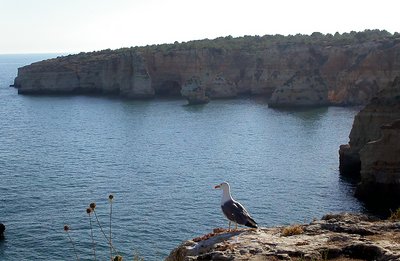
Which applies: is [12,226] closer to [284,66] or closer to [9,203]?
[9,203]

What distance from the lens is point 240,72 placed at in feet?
376

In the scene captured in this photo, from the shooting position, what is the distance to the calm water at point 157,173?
30891 millimetres

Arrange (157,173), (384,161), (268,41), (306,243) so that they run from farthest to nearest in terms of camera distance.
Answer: (268,41) < (157,173) < (384,161) < (306,243)

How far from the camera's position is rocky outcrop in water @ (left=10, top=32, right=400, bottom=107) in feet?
292

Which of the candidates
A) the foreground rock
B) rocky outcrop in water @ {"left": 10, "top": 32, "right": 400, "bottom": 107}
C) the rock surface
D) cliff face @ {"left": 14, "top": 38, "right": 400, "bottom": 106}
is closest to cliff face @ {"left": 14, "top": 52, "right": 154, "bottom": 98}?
cliff face @ {"left": 14, "top": 38, "right": 400, "bottom": 106}

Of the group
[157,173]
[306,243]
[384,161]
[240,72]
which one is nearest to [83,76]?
[240,72]

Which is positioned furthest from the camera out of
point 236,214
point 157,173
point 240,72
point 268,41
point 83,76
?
point 268,41

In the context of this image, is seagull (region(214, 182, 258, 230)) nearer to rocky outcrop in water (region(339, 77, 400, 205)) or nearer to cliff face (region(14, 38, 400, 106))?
rocky outcrop in water (region(339, 77, 400, 205))

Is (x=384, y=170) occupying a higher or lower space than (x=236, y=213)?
lower

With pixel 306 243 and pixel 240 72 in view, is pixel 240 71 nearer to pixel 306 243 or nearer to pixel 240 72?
pixel 240 72

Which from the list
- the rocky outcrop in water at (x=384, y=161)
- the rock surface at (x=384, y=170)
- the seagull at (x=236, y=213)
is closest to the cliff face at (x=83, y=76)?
the rocky outcrop in water at (x=384, y=161)

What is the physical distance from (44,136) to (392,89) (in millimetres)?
42505

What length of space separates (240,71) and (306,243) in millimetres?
105806

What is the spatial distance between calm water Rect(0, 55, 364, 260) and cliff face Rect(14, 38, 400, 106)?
18.8 feet
